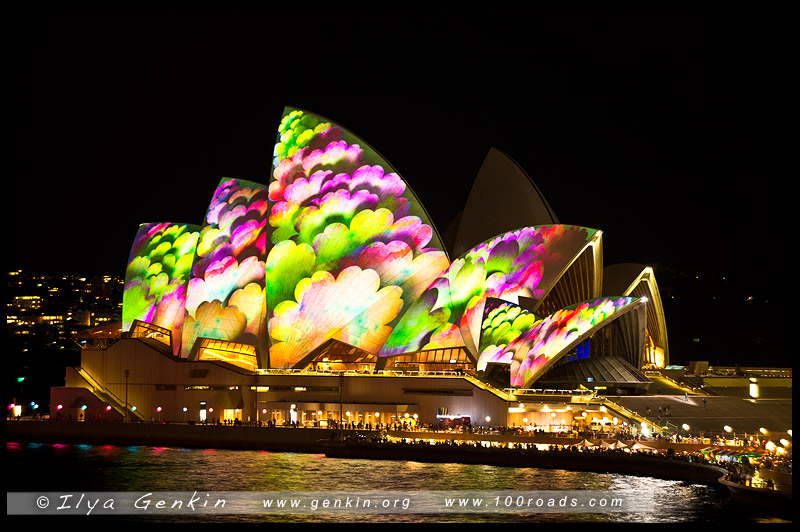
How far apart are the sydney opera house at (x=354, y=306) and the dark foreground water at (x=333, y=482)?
783cm

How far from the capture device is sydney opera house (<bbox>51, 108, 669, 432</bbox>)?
50125 mm

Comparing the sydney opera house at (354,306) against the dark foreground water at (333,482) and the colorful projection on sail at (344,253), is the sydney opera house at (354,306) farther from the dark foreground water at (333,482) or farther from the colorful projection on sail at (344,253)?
the dark foreground water at (333,482)

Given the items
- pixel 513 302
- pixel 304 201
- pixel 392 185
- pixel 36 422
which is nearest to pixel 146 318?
pixel 36 422

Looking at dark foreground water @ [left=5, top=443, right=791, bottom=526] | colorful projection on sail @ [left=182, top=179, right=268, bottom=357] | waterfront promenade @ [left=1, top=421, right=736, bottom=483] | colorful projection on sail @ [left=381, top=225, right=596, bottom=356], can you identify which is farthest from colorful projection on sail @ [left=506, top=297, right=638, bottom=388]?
colorful projection on sail @ [left=182, top=179, right=268, bottom=357]

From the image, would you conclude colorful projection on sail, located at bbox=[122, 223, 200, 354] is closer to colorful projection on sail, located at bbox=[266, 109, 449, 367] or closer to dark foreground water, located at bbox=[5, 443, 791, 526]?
colorful projection on sail, located at bbox=[266, 109, 449, 367]

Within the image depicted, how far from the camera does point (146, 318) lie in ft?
193

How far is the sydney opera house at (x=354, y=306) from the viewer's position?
164ft

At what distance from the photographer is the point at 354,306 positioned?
177 feet

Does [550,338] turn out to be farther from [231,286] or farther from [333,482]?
[231,286]

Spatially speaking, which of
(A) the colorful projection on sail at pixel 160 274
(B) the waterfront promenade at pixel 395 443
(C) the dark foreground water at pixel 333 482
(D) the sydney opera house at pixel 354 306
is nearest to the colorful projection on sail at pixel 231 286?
(D) the sydney opera house at pixel 354 306

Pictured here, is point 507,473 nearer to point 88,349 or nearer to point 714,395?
point 714,395

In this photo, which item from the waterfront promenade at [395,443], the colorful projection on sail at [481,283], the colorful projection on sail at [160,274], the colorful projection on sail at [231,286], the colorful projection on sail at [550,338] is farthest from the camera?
the colorful projection on sail at [160,274]

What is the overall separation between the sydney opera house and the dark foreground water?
308 inches

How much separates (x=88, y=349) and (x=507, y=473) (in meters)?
28.9
